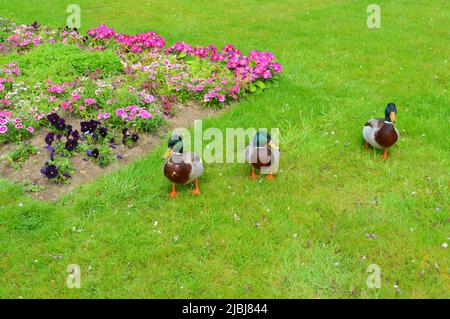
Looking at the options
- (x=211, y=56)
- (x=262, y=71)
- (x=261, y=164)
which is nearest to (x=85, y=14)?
(x=211, y=56)

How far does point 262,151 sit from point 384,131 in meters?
1.90

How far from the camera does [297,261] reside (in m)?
5.27

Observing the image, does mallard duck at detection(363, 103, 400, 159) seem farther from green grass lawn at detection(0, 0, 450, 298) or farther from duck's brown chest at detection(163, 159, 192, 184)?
duck's brown chest at detection(163, 159, 192, 184)

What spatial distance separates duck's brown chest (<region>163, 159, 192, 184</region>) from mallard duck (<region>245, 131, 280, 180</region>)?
0.94 m

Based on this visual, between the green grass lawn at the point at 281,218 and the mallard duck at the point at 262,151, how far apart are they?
399 mm

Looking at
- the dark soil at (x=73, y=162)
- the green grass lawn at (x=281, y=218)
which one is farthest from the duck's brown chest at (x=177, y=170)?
the dark soil at (x=73, y=162)

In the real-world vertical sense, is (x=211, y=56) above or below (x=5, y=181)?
above

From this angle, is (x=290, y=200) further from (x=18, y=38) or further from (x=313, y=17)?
(x=313, y=17)

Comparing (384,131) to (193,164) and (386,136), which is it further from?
(193,164)

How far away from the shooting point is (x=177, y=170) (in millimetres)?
5984

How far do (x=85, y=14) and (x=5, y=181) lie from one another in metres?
10.3

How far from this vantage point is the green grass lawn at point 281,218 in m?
5.07

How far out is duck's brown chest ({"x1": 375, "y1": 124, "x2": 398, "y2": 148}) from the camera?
22.1 feet

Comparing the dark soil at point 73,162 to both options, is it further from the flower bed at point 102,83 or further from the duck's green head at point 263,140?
the duck's green head at point 263,140
